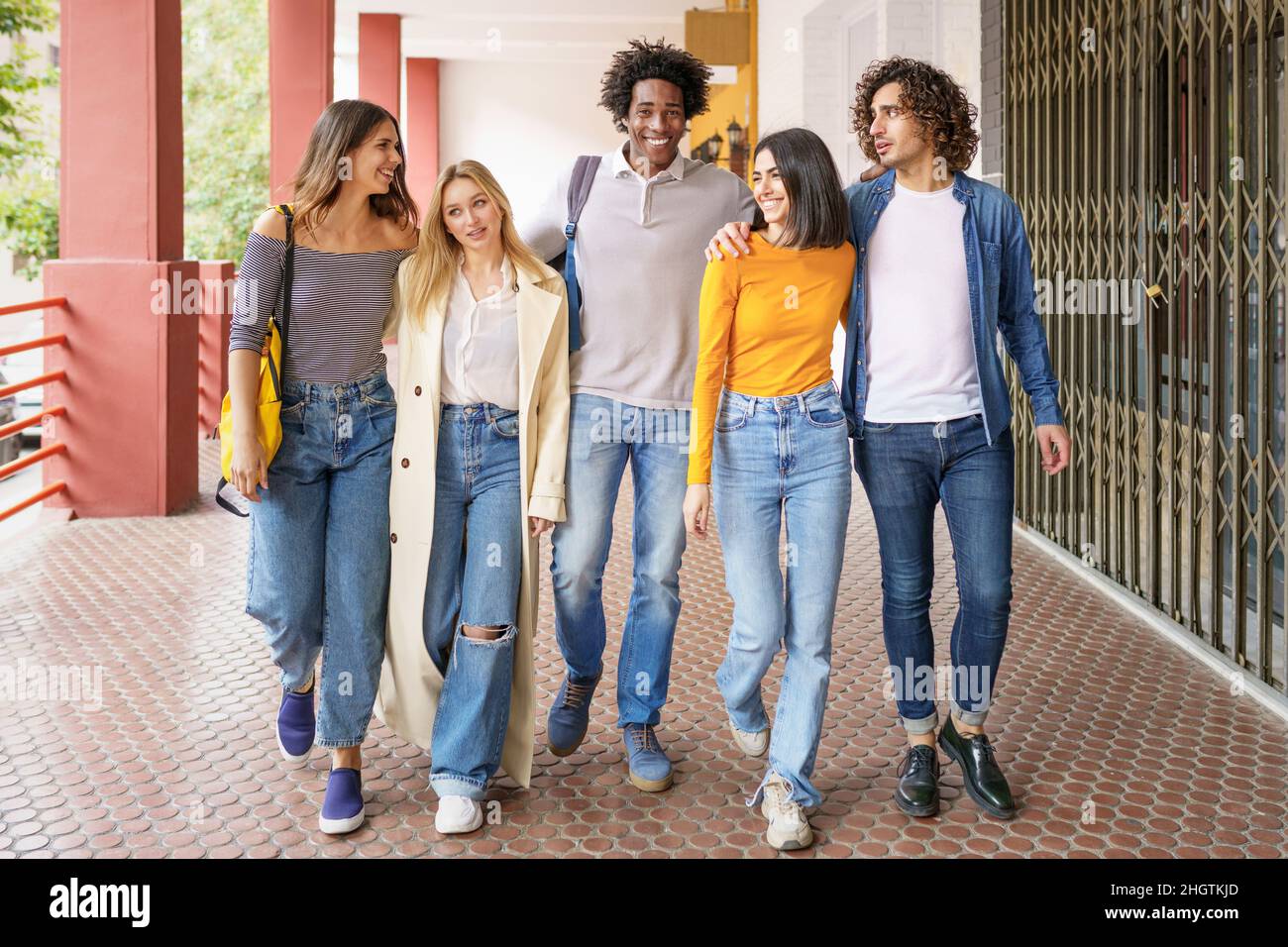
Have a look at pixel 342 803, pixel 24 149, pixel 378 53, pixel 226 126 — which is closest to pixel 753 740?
pixel 342 803

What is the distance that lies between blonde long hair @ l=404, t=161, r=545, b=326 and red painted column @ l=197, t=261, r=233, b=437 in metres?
6.86

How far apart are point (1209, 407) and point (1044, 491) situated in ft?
6.06

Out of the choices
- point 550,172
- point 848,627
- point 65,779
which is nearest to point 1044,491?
point 848,627

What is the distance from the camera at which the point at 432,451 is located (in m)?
2.99

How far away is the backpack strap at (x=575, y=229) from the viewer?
3.15 meters

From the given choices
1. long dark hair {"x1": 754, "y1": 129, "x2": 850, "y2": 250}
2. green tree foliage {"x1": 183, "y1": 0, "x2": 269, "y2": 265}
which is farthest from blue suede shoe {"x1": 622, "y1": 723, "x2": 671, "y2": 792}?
green tree foliage {"x1": 183, "y1": 0, "x2": 269, "y2": 265}

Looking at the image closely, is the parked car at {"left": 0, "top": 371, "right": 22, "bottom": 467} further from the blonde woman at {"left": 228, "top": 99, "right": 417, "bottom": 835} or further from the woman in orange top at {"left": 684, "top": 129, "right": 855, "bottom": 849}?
the woman in orange top at {"left": 684, "top": 129, "right": 855, "bottom": 849}

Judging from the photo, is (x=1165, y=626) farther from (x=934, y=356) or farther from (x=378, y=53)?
(x=378, y=53)

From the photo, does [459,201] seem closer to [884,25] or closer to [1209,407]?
[1209,407]

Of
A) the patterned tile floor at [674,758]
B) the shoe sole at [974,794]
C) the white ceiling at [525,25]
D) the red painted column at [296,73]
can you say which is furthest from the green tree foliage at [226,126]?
the shoe sole at [974,794]

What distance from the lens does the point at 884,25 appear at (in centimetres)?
753

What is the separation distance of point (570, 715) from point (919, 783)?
0.89 metres

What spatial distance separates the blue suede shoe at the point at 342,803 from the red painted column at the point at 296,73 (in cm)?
782

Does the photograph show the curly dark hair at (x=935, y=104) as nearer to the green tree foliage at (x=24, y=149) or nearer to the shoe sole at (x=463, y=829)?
the shoe sole at (x=463, y=829)
